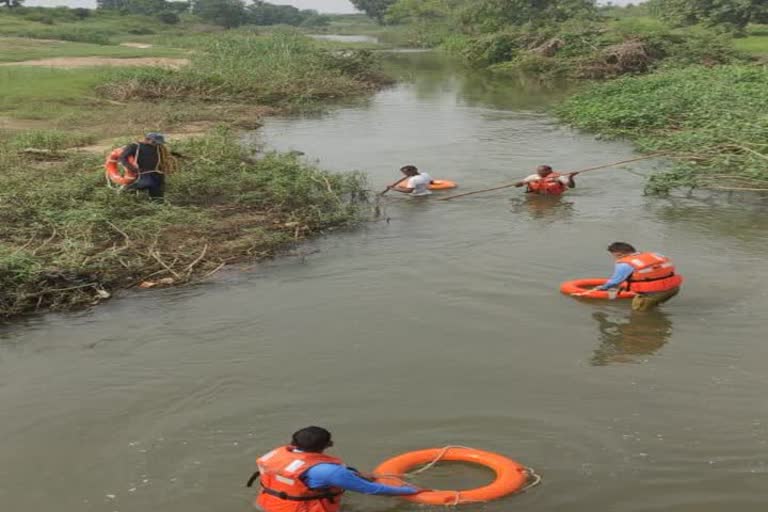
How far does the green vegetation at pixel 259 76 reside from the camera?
28.5m

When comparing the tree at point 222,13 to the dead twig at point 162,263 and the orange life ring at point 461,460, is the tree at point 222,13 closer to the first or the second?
the dead twig at point 162,263

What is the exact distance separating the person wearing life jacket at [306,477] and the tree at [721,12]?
44539mm

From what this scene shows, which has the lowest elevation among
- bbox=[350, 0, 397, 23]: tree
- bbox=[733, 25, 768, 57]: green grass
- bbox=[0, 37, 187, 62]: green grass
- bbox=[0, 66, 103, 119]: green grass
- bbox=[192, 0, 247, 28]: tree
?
bbox=[0, 66, 103, 119]: green grass

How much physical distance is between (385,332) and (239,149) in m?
9.12

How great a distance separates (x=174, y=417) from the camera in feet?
25.8

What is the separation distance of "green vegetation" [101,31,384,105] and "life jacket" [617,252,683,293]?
21.1 m

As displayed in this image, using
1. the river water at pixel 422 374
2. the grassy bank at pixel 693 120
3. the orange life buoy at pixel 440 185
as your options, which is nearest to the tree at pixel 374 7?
the grassy bank at pixel 693 120

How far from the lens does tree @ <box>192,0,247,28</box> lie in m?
92.3

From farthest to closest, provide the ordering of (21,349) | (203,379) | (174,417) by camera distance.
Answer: (21,349) → (203,379) → (174,417)

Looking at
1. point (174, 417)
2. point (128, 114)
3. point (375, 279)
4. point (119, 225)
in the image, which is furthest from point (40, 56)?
point (174, 417)

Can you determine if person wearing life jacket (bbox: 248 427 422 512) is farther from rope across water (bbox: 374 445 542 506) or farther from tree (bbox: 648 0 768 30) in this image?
tree (bbox: 648 0 768 30)

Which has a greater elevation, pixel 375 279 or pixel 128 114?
pixel 128 114

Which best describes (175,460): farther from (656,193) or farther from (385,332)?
(656,193)

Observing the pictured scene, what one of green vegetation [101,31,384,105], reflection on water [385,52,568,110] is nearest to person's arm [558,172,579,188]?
reflection on water [385,52,568,110]
